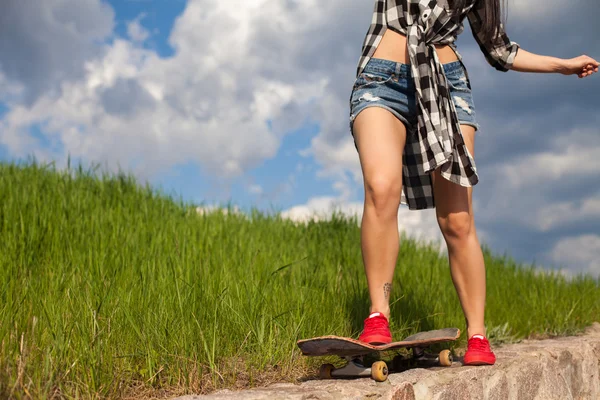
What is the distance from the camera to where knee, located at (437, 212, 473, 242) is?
3125mm

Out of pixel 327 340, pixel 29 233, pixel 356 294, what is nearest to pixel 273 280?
pixel 356 294

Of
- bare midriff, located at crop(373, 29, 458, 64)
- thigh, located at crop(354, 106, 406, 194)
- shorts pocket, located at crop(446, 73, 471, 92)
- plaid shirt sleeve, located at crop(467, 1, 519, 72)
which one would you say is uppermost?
plaid shirt sleeve, located at crop(467, 1, 519, 72)

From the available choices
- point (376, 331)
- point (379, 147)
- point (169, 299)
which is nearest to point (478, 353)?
point (376, 331)

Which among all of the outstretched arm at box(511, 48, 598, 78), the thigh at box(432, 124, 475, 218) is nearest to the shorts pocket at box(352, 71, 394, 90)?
the thigh at box(432, 124, 475, 218)

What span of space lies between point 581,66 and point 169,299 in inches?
105

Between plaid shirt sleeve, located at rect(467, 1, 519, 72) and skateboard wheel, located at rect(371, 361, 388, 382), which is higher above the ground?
plaid shirt sleeve, located at rect(467, 1, 519, 72)

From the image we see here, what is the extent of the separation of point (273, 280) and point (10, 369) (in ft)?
5.37

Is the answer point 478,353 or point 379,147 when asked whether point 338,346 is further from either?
point 478,353

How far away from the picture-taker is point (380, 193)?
270 cm

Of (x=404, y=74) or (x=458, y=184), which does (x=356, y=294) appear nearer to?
(x=458, y=184)

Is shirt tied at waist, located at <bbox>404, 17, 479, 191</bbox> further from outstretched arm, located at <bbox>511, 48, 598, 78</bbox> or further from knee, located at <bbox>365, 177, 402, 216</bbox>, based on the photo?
outstretched arm, located at <bbox>511, 48, 598, 78</bbox>

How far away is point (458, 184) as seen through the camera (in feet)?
10.0

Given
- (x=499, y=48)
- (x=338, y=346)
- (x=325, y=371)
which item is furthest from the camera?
(x=499, y=48)

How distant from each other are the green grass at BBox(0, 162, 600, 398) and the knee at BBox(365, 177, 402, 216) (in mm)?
665
